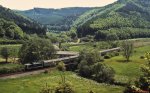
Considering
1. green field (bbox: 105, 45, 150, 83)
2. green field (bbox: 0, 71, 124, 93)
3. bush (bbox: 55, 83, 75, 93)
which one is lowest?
green field (bbox: 105, 45, 150, 83)

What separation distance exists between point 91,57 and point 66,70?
12.2 metres

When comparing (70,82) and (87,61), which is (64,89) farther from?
(87,61)

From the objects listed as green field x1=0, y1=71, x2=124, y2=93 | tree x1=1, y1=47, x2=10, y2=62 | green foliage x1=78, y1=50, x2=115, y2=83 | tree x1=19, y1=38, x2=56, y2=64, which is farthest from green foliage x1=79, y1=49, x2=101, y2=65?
tree x1=1, y1=47, x2=10, y2=62

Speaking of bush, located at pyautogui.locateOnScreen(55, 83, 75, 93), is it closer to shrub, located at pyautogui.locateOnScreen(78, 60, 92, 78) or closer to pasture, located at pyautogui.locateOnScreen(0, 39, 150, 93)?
pasture, located at pyautogui.locateOnScreen(0, 39, 150, 93)

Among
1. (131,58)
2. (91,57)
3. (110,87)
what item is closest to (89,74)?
(91,57)

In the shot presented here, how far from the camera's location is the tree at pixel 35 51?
155 metres

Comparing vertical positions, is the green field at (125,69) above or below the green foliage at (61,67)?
below

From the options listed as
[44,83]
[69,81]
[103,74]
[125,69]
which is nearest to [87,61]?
[125,69]

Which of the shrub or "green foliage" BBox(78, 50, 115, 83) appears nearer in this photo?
"green foliage" BBox(78, 50, 115, 83)

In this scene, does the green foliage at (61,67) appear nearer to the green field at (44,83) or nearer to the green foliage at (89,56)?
the green field at (44,83)

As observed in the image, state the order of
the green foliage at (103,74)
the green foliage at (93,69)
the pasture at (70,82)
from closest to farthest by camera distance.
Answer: the pasture at (70,82)
the green foliage at (103,74)
the green foliage at (93,69)

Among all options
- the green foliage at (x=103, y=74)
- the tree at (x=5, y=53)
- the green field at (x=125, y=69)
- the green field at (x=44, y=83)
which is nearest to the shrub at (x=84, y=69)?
the green foliage at (x=103, y=74)

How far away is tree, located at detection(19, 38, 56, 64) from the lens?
155m

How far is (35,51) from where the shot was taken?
158m
